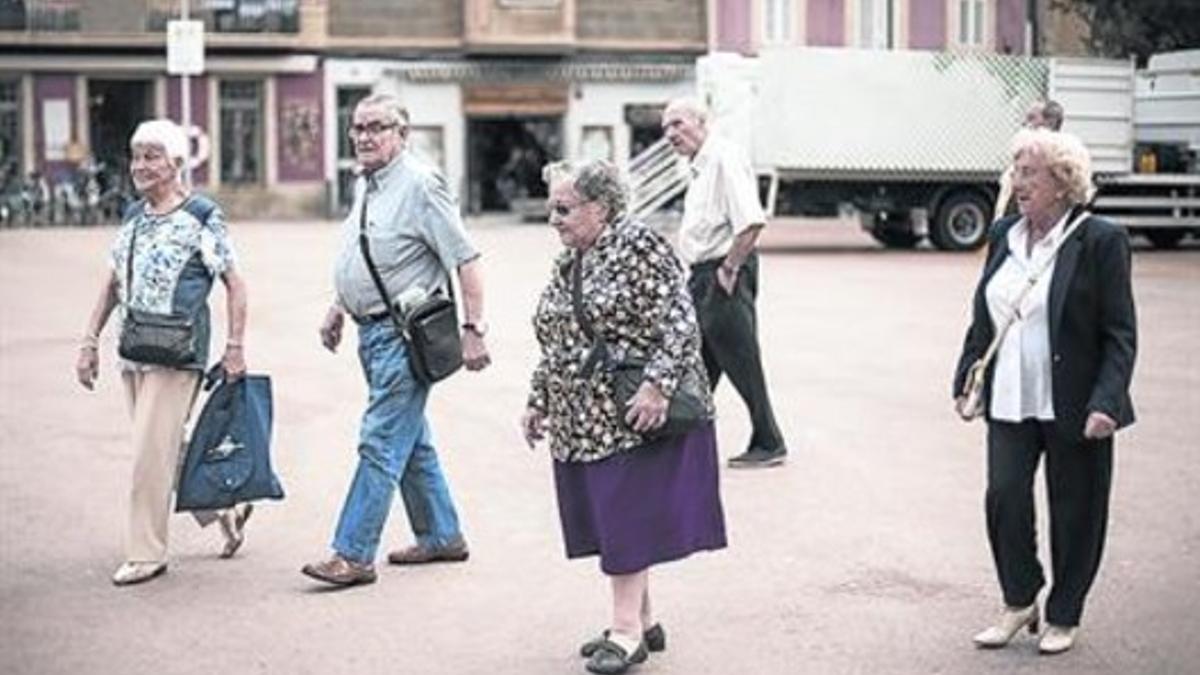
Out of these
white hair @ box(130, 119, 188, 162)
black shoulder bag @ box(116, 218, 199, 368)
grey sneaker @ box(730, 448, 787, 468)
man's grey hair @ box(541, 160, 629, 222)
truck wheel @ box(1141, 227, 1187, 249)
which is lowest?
truck wheel @ box(1141, 227, 1187, 249)

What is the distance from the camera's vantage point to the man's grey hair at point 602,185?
6629mm

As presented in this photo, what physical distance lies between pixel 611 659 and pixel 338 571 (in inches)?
62.9

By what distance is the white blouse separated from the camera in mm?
6781

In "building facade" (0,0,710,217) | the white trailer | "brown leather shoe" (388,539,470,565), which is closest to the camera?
"brown leather shoe" (388,539,470,565)

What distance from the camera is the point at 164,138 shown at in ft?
26.3

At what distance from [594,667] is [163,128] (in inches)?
110

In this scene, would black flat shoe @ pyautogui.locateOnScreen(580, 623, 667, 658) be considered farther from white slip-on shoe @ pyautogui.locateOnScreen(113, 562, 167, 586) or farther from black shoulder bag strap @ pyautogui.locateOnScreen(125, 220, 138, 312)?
black shoulder bag strap @ pyautogui.locateOnScreen(125, 220, 138, 312)

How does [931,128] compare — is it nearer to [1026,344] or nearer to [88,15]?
[88,15]

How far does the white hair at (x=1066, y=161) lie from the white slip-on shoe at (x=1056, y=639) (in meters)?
1.39

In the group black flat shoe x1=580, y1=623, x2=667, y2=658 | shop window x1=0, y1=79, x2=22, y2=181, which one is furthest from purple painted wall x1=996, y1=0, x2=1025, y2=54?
black flat shoe x1=580, y1=623, x2=667, y2=658

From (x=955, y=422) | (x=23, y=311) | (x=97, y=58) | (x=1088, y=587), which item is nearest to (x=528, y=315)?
(x=23, y=311)

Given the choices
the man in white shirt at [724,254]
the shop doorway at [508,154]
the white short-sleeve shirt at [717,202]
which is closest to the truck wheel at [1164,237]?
the shop doorway at [508,154]

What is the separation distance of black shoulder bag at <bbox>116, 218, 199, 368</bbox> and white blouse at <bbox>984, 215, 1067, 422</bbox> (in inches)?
120

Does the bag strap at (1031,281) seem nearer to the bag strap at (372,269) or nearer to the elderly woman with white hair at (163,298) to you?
the bag strap at (372,269)
